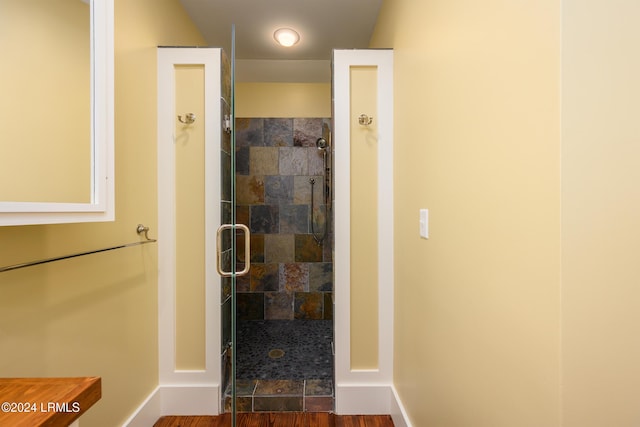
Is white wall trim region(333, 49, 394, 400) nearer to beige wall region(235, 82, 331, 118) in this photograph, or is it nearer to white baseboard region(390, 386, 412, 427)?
white baseboard region(390, 386, 412, 427)

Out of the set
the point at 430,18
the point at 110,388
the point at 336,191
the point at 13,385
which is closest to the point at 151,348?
the point at 110,388

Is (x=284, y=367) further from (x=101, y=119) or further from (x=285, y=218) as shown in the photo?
(x=101, y=119)

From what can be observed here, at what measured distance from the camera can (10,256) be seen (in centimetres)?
100

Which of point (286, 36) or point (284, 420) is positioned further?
point (286, 36)

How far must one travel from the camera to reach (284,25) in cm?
236

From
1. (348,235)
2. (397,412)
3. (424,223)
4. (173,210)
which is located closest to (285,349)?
(397,412)

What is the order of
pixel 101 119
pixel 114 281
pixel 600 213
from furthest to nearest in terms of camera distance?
pixel 114 281, pixel 101 119, pixel 600 213

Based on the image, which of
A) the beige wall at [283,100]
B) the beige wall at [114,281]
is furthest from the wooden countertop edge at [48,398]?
the beige wall at [283,100]

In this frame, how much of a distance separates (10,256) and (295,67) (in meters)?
2.70

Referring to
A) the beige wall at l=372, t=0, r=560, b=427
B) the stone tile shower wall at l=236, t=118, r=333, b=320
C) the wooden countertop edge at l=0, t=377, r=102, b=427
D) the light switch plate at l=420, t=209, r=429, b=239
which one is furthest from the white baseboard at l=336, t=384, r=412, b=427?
the wooden countertop edge at l=0, t=377, r=102, b=427

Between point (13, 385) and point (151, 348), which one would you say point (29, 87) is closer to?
point (13, 385)

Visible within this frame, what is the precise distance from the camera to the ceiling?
6.98 ft

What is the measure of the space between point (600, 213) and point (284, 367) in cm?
215

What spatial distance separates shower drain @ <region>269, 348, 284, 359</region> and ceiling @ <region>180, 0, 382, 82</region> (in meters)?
2.57
